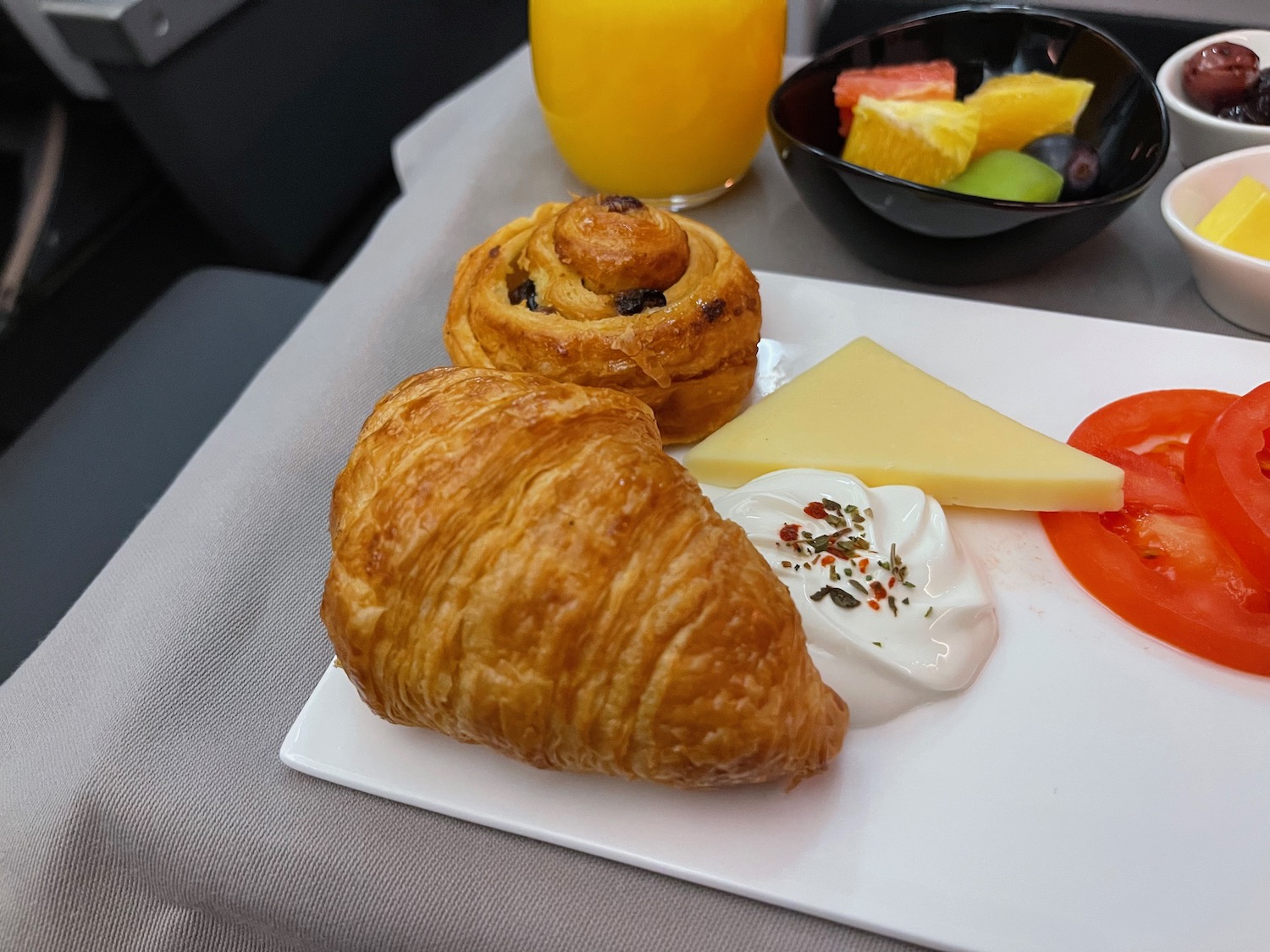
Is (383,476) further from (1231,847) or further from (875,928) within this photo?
(1231,847)

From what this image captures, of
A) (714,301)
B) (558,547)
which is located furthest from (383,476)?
(714,301)

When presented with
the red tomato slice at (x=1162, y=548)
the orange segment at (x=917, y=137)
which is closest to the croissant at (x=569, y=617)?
the red tomato slice at (x=1162, y=548)

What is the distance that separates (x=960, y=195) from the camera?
1178mm

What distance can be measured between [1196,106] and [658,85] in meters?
0.96

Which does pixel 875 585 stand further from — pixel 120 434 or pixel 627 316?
pixel 120 434

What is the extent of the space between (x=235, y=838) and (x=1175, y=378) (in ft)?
4.31

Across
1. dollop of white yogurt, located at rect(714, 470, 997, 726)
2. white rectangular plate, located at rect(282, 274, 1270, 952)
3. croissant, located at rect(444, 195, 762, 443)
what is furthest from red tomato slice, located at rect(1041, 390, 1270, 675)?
croissant, located at rect(444, 195, 762, 443)

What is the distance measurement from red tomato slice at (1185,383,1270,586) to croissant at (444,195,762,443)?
1.85 feet

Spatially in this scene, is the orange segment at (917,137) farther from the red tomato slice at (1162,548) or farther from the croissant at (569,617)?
the croissant at (569,617)

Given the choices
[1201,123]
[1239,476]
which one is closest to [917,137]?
[1201,123]

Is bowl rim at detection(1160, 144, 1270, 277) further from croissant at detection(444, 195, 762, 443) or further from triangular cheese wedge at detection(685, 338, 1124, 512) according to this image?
croissant at detection(444, 195, 762, 443)

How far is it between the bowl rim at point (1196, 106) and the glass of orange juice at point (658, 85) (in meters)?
0.68

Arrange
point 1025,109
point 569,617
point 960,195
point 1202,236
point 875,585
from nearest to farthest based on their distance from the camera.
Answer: point 569,617 < point 875,585 < point 960,195 < point 1202,236 < point 1025,109

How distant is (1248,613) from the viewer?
90 centimetres
